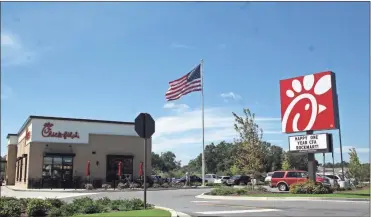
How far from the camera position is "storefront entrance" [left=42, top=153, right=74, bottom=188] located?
42031 millimetres

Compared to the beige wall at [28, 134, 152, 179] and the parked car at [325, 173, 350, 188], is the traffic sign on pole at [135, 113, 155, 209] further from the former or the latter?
the beige wall at [28, 134, 152, 179]

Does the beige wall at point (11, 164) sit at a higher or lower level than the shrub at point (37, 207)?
higher

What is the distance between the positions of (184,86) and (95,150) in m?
12.1

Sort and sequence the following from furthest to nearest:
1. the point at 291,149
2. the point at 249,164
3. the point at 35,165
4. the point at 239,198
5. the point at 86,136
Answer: the point at 86,136
the point at 35,165
the point at 249,164
the point at 291,149
the point at 239,198

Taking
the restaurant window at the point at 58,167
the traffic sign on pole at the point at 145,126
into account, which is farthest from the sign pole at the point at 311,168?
the restaurant window at the point at 58,167

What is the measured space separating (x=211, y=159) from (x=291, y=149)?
115 meters

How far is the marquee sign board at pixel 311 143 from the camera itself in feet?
87.0

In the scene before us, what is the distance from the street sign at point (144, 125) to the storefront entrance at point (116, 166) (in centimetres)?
3327

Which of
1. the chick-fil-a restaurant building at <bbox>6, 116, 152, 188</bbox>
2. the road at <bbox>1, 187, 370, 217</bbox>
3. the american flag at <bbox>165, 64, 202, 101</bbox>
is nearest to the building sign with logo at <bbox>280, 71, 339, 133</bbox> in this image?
the road at <bbox>1, 187, 370, 217</bbox>

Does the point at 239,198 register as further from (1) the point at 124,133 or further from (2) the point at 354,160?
(2) the point at 354,160

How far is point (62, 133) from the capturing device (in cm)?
4322

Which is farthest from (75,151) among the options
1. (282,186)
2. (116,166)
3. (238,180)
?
(282,186)

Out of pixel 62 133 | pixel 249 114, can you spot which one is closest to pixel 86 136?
pixel 62 133

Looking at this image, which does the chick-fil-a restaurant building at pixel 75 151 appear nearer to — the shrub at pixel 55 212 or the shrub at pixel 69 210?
the shrub at pixel 69 210
